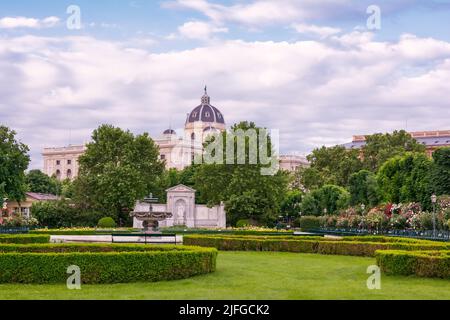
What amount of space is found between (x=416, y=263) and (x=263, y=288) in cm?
441

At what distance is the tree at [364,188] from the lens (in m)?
57.0

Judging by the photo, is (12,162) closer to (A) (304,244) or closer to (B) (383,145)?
(A) (304,244)

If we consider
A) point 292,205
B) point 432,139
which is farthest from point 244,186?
point 432,139

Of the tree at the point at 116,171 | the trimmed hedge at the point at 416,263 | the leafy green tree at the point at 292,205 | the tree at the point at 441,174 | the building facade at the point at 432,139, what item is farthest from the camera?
the building facade at the point at 432,139

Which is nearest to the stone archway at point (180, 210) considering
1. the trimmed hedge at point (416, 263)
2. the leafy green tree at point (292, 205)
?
the leafy green tree at point (292, 205)

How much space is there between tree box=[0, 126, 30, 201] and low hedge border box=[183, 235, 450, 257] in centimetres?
2471

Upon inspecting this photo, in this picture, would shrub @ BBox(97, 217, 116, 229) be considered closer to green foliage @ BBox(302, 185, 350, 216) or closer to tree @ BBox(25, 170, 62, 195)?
green foliage @ BBox(302, 185, 350, 216)

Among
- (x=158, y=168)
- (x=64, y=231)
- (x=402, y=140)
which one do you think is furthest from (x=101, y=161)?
(x=402, y=140)

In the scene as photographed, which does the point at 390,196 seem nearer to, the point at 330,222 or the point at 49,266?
the point at 330,222

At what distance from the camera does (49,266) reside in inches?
648

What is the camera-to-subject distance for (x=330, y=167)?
270 ft

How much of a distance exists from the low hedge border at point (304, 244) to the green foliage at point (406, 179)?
20871 millimetres

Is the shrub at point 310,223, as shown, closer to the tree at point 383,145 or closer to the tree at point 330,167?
the tree at point 330,167

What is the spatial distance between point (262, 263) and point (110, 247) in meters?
4.93
